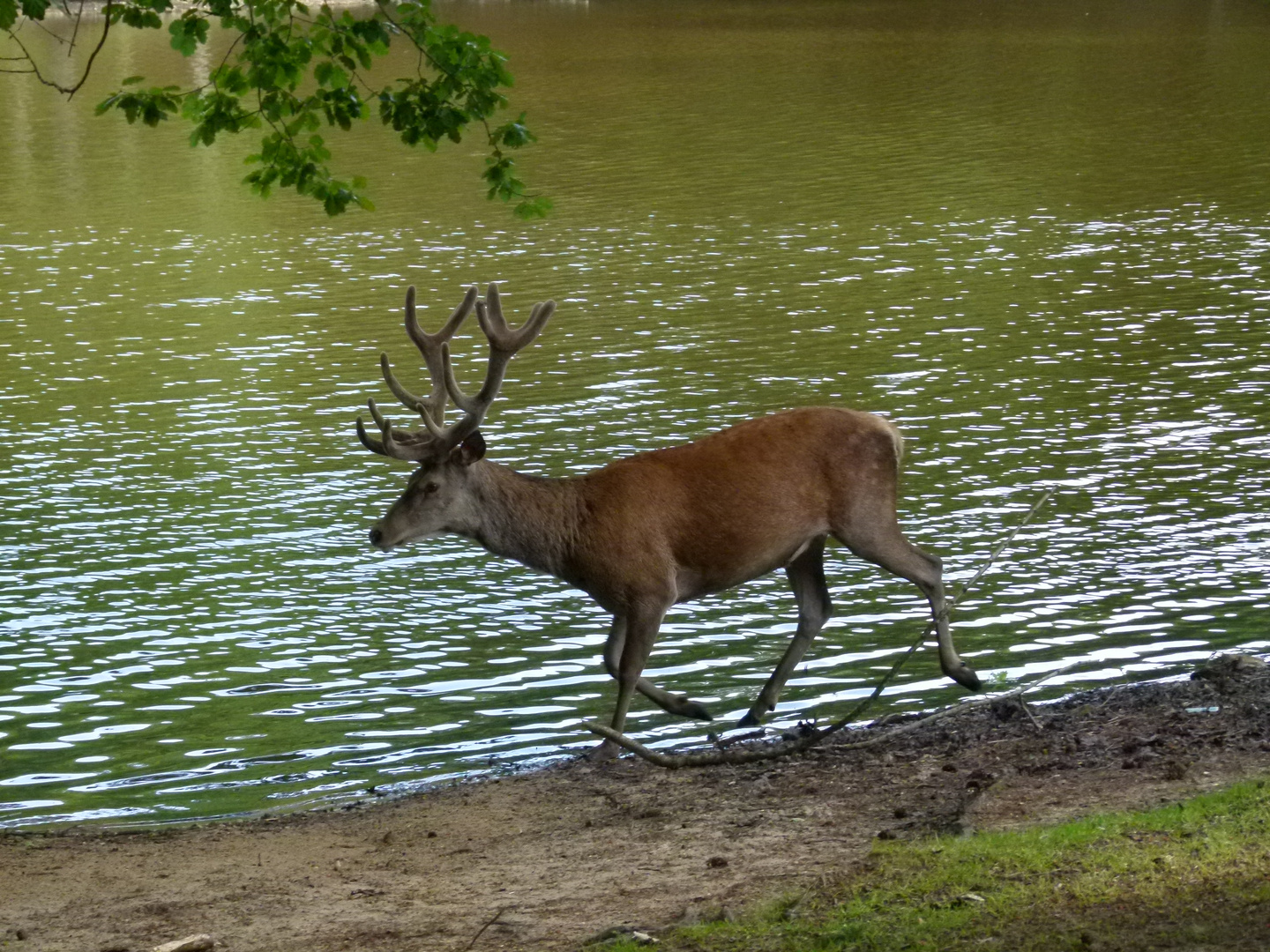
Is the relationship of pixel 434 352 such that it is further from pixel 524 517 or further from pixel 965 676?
pixel 965 676

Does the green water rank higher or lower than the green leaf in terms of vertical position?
lower

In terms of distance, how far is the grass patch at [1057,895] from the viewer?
196 inches

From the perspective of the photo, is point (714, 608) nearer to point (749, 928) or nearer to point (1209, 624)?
point (1209, 624)

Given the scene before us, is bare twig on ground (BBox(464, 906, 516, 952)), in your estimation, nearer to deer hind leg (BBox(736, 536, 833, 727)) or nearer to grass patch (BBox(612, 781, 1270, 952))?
grass patch (BBox(612, 781, 1270, 952))

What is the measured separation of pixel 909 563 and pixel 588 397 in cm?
708

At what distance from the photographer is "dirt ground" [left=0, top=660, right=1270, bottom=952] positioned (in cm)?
590

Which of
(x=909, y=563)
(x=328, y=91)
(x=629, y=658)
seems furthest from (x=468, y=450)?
(x=328, y=91)

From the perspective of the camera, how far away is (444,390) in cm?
847

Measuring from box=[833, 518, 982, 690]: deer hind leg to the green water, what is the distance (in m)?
0.35

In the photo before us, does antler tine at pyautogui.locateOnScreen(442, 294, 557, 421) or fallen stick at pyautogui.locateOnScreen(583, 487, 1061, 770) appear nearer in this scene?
fallen stick at pyautogui.locateOnScreen(583, 487, 1061, 770)

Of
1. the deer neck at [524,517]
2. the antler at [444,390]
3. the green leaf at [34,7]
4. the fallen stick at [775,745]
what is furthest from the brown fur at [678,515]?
the green leaf at [34,7]

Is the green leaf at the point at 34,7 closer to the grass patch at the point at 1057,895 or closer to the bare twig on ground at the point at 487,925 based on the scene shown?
the bare twig on ground at the point at 487,925

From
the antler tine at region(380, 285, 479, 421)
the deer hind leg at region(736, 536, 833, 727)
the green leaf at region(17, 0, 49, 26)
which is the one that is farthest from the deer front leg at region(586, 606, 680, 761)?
the green leaf at region(17, 0, 49, 26)

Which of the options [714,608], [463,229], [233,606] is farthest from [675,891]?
[463,229]
